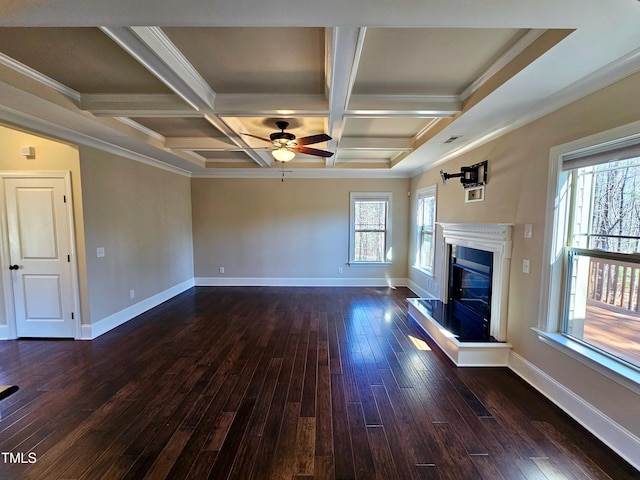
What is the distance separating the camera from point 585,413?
2.01 m

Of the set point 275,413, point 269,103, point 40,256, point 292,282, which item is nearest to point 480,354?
point 275,413

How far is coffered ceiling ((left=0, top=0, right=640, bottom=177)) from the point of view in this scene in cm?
141

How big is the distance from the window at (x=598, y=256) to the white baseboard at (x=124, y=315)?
506 centimetres

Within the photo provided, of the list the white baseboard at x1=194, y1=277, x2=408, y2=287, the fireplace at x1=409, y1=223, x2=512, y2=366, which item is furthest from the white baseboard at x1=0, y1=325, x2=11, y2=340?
the fireplace at x1=409, y1=223, x2=512, y2=366

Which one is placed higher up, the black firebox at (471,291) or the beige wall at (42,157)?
the beige wall at (42,157)

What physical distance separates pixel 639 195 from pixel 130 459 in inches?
146

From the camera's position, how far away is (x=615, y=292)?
1.95 metres

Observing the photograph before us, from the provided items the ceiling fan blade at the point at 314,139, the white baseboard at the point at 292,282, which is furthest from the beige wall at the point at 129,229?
the ceiling fan blade at the point at 314,139

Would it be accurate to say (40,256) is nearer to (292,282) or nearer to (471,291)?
(292,282)

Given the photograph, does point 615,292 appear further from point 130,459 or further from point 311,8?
point 130,459

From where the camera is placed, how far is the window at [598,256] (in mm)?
1825

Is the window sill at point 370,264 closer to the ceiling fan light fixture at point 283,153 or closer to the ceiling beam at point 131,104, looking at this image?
the ceiling fan light fixture at point 283,153

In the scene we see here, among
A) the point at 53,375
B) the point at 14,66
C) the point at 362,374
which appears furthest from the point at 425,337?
the point at 14,66

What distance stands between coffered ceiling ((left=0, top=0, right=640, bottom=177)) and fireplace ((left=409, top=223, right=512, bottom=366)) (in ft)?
4.16
